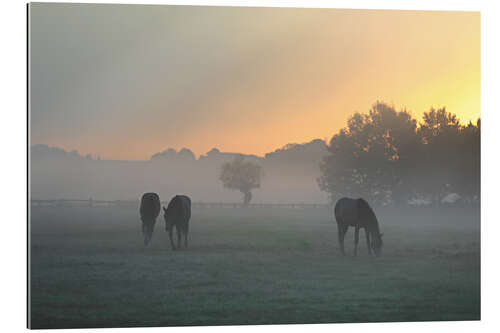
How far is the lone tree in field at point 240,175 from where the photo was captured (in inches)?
454

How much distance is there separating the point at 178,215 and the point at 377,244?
11.1 feet

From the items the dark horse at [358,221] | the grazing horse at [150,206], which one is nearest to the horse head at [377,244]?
the dark horse at [358,221]

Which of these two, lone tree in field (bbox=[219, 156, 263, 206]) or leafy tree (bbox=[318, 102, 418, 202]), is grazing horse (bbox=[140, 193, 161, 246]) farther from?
leafy tree (bbox=[318, 102, 418, 202])

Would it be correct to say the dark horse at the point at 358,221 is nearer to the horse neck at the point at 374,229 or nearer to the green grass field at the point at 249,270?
the horse neck at the point at 374,229

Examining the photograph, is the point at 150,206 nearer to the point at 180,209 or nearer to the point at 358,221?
the point at 180,209

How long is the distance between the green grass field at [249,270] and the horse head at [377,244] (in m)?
0.09

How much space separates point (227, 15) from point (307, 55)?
1.51 meters

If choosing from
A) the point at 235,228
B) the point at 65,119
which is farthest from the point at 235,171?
the point at 65,119

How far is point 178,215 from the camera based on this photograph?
11.2 meters

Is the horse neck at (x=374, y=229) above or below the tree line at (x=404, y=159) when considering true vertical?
below

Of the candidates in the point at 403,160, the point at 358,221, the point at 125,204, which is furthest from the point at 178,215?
the point at 403,160

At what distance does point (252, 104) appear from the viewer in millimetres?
11875

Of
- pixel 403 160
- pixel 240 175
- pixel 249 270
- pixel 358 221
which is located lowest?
pixel 249 270
